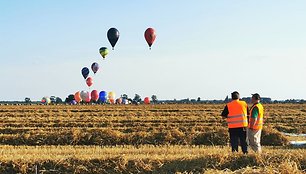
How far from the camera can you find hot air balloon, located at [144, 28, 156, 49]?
4269cm

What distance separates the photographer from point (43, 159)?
384 inches

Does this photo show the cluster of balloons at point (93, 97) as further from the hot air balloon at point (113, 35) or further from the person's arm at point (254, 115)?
the person's arm at point (254, 115)

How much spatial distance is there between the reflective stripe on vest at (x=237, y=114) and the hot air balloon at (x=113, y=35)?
34901mm

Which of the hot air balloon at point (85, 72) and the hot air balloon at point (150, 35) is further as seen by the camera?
the hot air balloon at point (85, 72)

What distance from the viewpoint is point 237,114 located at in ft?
37.8

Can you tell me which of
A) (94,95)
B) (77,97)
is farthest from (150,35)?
(77,97)

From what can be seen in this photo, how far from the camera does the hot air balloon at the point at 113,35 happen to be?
1800 inches

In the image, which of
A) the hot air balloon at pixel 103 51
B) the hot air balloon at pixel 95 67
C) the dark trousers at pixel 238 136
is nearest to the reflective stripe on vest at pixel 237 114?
the dark trousers at pixel 238 136

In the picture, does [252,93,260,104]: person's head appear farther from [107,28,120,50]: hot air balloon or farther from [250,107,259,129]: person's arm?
[107,28,120,50]: hot air balloon

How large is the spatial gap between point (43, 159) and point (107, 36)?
123 ft

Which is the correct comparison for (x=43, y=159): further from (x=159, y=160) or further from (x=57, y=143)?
(x=57, y=143)

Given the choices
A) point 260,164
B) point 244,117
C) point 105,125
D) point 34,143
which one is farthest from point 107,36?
point 260,164

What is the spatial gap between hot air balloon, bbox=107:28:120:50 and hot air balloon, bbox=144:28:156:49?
13.3ft

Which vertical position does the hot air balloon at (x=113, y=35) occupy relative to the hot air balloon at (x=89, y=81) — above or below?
above
